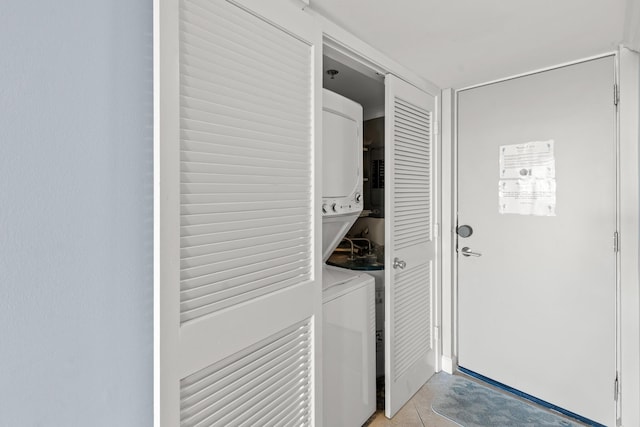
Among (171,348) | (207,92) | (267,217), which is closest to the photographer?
(171,348)

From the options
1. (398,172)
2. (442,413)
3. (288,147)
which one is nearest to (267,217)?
(288,147)

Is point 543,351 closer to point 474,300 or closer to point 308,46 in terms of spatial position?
point 474,300

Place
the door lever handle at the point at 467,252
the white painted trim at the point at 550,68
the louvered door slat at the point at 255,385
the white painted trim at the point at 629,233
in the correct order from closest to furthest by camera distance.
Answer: the louvered door slat at the point at 255,385
the white painted trim at the point at 629,233
the white painted trim at the point at 550,68
the door lever handle at the point at 467,252

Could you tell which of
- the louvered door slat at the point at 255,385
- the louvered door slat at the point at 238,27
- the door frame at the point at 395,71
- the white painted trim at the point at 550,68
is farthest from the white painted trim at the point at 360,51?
the louvered door slat at the point at 255,385

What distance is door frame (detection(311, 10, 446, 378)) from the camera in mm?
1582

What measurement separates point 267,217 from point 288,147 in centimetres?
Result: 29

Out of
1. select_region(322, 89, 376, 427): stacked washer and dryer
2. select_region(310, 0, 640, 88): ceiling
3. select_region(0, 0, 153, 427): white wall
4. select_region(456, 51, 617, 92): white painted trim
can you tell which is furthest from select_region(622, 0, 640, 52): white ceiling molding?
select_region(0, 0, 153, 427): white wall

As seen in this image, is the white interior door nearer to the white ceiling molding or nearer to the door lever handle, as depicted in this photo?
the door lever handle

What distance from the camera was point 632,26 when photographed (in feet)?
4.97

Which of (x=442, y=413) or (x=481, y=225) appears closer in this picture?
(x=442, y=413)

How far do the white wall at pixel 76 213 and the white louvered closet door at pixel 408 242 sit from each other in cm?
135

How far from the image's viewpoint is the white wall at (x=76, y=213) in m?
0.76

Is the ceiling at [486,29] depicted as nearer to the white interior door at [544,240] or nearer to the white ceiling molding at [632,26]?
the white ceiling molding at [632,26]

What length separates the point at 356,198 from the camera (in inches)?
73.0
